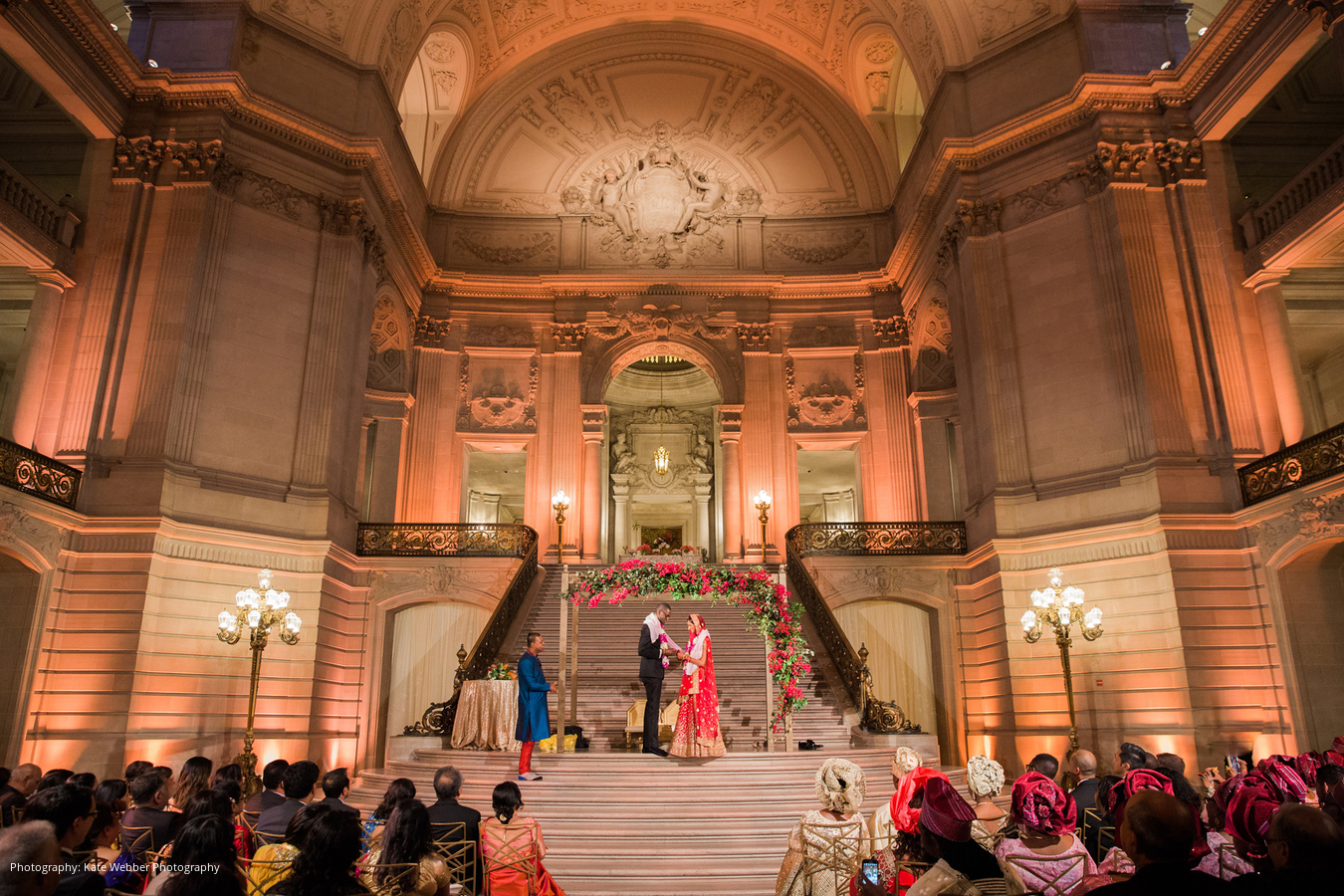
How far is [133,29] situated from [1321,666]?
21.5 meters

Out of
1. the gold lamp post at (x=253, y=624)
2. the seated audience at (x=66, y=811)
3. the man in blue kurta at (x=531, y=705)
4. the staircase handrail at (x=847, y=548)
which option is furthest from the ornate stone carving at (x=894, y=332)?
the seated audience at (x=66, y=811)

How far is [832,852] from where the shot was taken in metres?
4.62

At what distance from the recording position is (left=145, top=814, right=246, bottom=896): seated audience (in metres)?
2.91

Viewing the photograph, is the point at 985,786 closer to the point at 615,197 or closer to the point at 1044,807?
the point at 1044,807

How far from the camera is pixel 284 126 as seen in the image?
1555 cm

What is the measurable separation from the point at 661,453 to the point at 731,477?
222 cm

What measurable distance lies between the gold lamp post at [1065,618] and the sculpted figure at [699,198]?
13676 mm

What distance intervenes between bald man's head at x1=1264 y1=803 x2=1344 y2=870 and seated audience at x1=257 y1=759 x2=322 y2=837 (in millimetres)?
4383

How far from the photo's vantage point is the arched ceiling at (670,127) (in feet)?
73.8

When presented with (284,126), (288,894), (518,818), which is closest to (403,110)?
(284,126)

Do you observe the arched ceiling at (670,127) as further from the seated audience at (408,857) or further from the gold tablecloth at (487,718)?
the seated audience at (408,857)

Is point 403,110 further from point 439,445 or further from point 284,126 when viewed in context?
point 439,445

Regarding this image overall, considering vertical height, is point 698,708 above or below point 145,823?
above

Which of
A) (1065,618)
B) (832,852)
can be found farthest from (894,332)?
(832,852)
